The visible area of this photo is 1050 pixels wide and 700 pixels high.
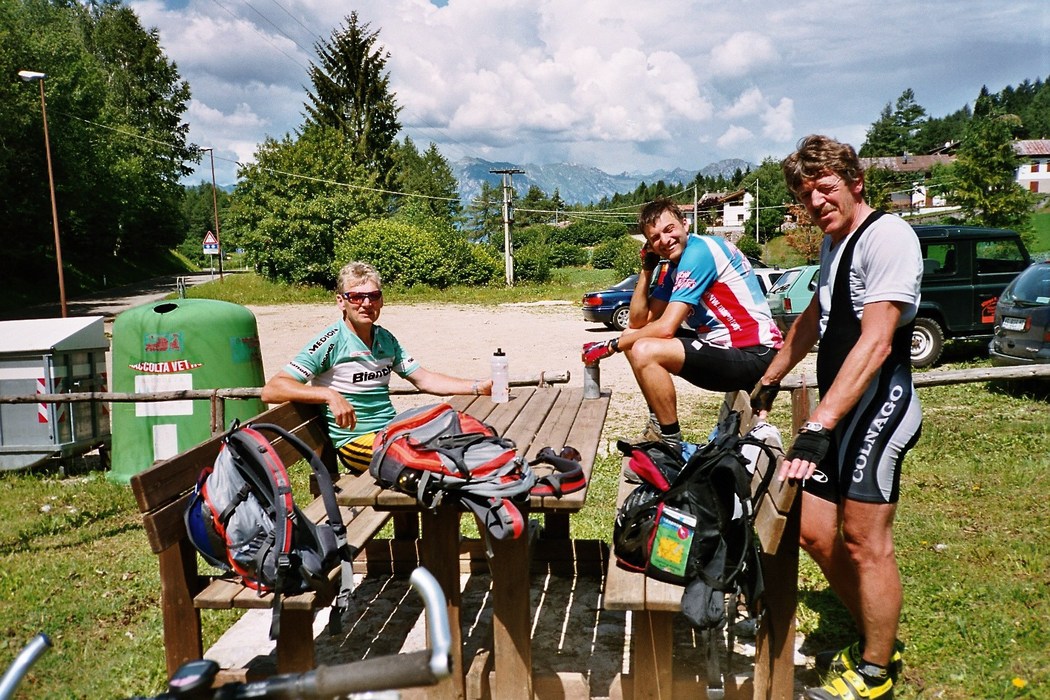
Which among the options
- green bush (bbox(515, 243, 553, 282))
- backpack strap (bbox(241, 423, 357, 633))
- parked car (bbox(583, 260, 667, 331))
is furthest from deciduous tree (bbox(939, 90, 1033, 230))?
backpack strap (bbox(241, 423, 357, 633))

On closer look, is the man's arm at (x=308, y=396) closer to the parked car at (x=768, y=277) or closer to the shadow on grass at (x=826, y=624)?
the shadow on grass at (x=826, y=624)

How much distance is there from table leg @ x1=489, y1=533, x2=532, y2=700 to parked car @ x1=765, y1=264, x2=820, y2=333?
1094cm

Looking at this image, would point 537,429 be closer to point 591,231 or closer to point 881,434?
point 881,434

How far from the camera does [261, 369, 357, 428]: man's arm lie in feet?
13.3

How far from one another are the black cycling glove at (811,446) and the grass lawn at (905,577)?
1.44 metres

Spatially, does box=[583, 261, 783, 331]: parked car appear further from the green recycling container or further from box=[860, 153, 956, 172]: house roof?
box=[860, 153, 956, 172]: house roof

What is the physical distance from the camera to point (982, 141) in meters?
34.8

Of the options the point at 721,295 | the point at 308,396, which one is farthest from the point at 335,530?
the point at 721,295

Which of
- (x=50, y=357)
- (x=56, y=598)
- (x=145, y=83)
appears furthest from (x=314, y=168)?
(x=56, y=598)

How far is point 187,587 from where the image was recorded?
3.25 meters

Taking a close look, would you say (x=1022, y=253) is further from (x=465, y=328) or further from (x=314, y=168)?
(x=314, y=168)

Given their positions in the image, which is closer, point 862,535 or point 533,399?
point 862,535

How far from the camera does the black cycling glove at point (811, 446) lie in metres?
2.82

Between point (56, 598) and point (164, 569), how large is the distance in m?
2.20
